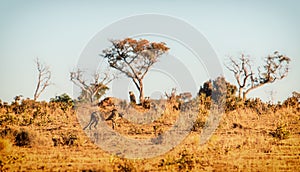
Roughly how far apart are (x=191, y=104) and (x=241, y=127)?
5177 millimetres

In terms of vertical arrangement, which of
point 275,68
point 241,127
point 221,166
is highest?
point 275,68

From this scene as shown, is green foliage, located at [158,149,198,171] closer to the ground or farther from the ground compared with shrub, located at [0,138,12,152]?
closer to the ground

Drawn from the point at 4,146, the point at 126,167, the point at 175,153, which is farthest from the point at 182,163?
the point at 4,146

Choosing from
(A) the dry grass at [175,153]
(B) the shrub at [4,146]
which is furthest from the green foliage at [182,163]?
(B) the shrub at [4,146]

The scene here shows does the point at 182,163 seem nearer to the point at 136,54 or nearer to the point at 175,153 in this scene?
the point at 175,153

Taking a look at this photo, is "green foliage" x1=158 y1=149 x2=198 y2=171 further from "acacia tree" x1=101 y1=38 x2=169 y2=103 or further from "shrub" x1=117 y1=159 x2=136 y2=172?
"acacia tree" x1=101 y1=38 x2=169 y2=103

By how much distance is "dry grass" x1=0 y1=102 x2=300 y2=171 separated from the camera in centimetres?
895

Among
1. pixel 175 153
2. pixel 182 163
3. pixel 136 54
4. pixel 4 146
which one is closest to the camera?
pixel 182 163

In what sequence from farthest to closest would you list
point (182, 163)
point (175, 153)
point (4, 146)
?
point (175, 153) < point (4, 146) < point (182, 163)

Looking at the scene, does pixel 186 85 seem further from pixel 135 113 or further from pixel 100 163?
pixel 100 163

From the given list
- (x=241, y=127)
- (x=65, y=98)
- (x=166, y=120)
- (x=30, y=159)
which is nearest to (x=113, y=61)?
(x=65, y=98)

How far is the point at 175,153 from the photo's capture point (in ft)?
34.7

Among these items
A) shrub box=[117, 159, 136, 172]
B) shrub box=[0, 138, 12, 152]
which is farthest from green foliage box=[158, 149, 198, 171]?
shrub box=[0, 138, 12, 152]

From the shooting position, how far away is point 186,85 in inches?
731
